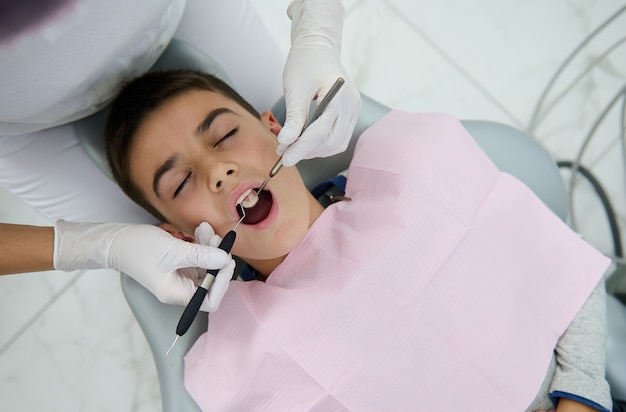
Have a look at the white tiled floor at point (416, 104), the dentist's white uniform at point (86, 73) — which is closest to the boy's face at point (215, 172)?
the dentist's white uniform at point (86, 73)

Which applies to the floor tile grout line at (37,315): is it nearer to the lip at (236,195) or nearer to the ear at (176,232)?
the ear at (176,232)

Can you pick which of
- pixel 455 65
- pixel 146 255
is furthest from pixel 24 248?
pixel 455 65

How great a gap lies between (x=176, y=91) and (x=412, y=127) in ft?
1.62

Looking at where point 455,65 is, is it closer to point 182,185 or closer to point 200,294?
point 182,185

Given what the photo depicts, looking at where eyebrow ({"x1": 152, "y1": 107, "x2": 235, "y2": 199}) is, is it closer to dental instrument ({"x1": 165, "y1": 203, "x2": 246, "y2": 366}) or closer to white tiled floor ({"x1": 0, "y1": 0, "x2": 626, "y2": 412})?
dental instrument ({"x1": 165, "y1": 203, "x2": 246, "y2": 366})

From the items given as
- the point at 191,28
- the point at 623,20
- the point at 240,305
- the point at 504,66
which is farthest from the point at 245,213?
the point at 623,20

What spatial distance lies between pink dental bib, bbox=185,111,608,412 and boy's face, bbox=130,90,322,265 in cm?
10

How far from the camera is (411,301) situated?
37.6 inches

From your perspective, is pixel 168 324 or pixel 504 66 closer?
pixel 168 324

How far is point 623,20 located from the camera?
1789 millimetres

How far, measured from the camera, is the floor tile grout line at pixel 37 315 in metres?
1.58

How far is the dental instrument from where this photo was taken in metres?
A: 0.82

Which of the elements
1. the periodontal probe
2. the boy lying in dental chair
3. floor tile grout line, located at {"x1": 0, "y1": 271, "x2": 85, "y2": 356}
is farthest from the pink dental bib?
floor tile grout line, located at {"x1": 0, "y1": 271, "x2": 85, "y2": 356}

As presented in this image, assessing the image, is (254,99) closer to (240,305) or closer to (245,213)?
(245,213)
